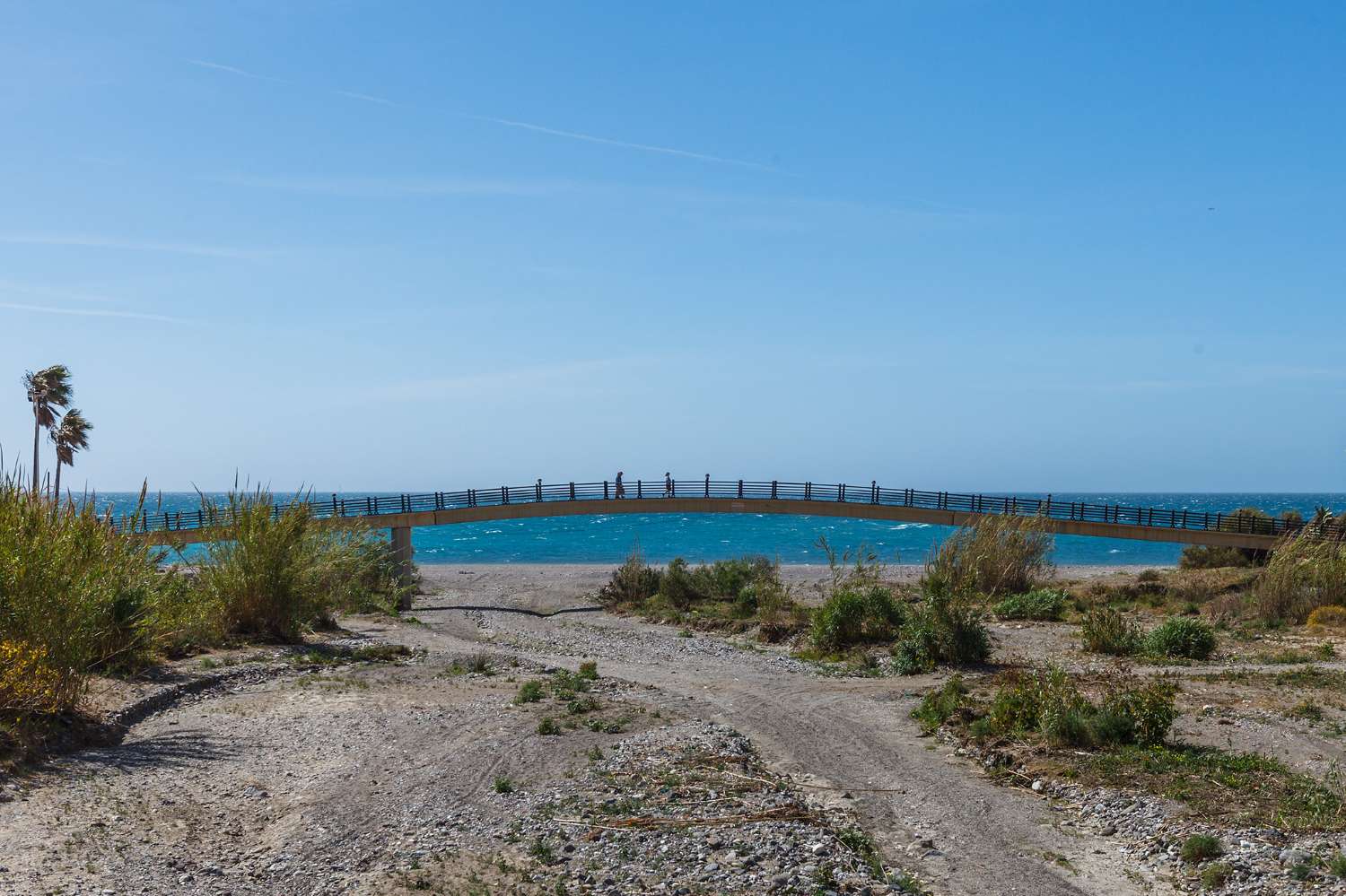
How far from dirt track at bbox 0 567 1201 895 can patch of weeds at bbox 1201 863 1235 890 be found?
1.17ft

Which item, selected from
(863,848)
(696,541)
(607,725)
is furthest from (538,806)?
(696,541)

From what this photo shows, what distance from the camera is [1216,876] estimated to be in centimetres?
940

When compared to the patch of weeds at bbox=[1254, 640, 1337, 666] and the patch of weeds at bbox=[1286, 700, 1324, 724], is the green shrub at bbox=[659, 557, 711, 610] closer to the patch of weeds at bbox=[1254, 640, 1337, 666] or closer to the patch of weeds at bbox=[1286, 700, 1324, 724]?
the patch of weeds at bbox=[1254, 640, 1337, 666]

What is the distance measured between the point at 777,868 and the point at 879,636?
16.5m

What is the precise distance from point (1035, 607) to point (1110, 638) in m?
6.69

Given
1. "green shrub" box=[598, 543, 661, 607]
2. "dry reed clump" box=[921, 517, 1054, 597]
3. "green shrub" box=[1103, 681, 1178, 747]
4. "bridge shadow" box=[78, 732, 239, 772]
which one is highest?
"dry reed clump" box=[921, 517, 1054, 597]

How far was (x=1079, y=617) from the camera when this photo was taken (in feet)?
99.1

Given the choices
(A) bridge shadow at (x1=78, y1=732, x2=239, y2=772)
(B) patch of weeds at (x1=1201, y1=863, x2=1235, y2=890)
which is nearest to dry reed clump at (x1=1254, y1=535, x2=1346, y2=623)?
(B) patch of weeds at (x1=1201, y1=863, x2=1235, y2=890)

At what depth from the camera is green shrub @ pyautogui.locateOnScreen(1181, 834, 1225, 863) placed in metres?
9.85

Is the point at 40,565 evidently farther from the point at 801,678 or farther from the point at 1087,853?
the point at 801,678

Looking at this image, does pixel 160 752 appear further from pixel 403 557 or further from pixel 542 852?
pixel 403 557

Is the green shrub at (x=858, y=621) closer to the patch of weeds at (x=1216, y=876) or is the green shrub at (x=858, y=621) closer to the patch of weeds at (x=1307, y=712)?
the patch of weeds at (x=1307, y=712)

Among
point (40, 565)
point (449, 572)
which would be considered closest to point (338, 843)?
point (40, 565)

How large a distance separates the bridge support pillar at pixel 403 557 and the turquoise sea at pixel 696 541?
2205 cm
